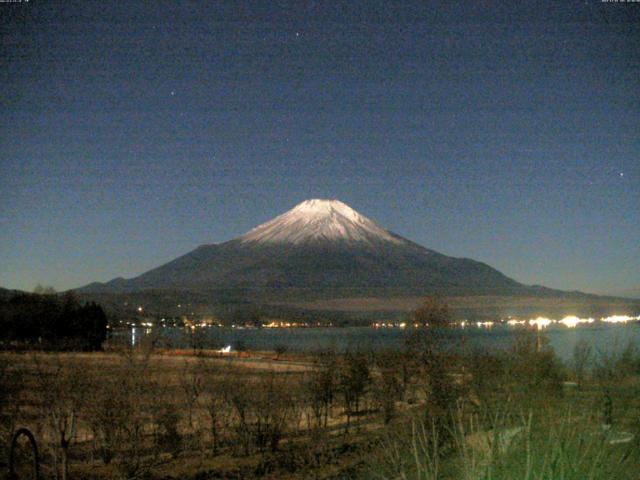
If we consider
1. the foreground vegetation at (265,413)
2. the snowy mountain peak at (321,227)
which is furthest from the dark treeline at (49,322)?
the snowy mountain peak at (321,227)

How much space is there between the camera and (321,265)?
165 meters

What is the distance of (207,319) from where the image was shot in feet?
396

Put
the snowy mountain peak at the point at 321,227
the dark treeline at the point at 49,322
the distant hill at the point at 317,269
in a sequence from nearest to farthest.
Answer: the dark treeline at the point at 49,322
the distant hill at the point at 317,269
the snowy mountain peak at the point at 321,227

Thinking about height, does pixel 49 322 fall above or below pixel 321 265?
below

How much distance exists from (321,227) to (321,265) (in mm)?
20757

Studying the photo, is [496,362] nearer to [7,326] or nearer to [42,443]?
[42,443]

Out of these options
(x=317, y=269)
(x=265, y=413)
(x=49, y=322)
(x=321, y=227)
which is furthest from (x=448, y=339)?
(x=321, y=227)

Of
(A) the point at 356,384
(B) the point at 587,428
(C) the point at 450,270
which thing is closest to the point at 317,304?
(C) the point at 450,270

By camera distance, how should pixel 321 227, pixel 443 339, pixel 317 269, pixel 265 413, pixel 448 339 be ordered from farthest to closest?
pixel 321 227 → pixel 317 269 → pixel 448 339 → pixel 443 339 → pixel 265 413

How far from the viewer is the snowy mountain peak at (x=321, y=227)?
181 m

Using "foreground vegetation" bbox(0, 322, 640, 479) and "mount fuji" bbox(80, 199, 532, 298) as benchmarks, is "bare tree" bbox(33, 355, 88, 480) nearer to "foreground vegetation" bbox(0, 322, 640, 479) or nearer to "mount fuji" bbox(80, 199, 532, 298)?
"foreground vegetation" bbox(0, 322, 640, 479)

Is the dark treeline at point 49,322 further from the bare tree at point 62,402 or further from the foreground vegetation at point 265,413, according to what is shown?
the bare tree at point 62,402

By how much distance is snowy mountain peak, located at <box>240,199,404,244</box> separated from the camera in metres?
181

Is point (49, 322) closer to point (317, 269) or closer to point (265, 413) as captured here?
point (265, 413)
